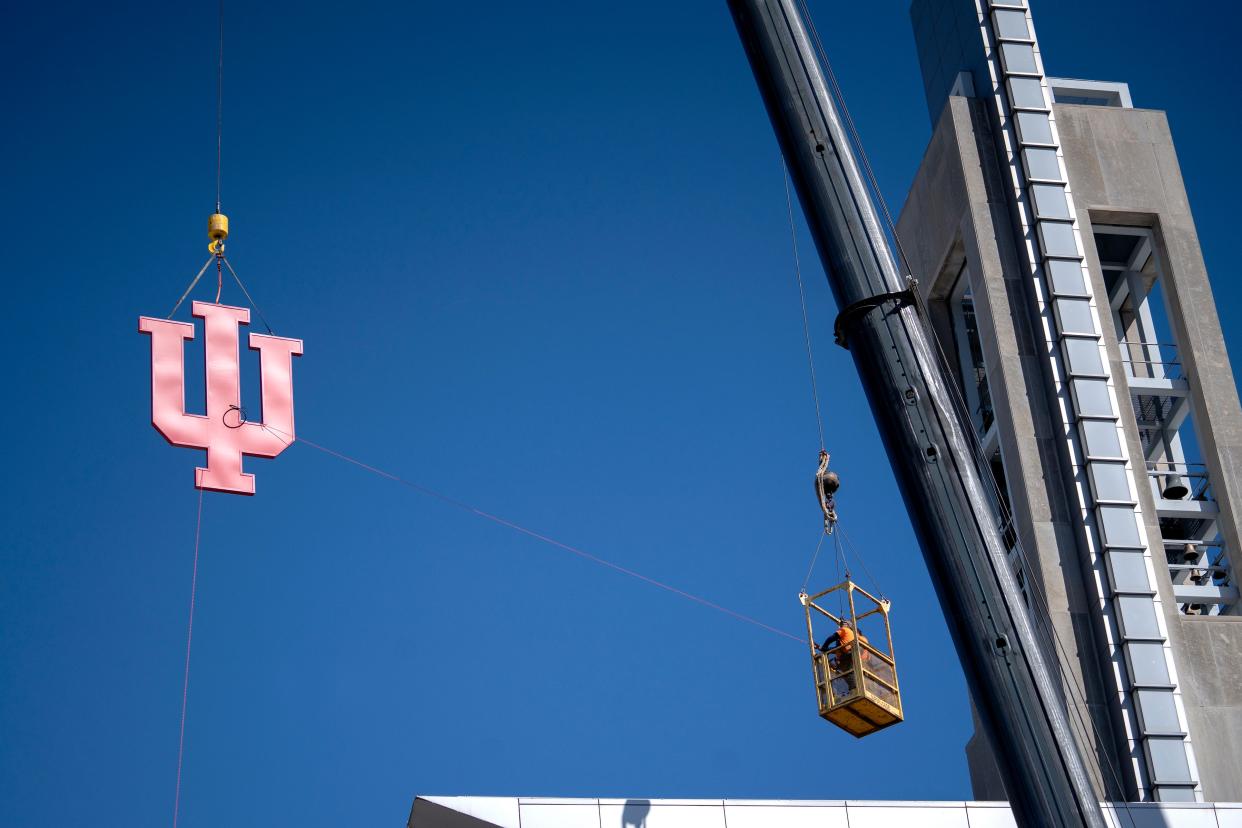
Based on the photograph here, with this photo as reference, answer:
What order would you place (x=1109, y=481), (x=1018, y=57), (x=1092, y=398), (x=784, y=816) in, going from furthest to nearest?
(x=1018, y=57), (x=1092, y=398), (x=1109, y=481), (x=784, y=816)

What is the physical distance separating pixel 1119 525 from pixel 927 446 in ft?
51.5

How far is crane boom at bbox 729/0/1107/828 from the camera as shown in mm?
18578

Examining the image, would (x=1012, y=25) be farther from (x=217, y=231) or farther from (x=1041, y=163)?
(x=217, y=231)

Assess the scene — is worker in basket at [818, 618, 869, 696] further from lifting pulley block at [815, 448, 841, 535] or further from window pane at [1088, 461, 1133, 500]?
window pane at [1088, 461, 1133, 500]

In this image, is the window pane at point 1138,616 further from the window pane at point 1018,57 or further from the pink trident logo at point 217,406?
the pink trident logo at point 217,406

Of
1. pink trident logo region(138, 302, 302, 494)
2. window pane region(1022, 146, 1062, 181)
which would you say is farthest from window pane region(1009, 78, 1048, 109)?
pink trident logo region(138, 302, 302, 494)

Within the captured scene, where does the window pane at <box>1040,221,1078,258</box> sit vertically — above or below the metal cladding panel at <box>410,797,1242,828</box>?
above

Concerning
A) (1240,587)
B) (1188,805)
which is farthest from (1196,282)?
(1188,805)

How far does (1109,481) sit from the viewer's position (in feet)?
114

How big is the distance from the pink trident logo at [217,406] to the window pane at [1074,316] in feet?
60.4

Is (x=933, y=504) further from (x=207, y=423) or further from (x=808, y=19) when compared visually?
(x=207, y=423)

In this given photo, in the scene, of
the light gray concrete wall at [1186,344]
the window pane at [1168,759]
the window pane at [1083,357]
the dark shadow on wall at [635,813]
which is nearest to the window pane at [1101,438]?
the light gray concrete wall at [1186,344]

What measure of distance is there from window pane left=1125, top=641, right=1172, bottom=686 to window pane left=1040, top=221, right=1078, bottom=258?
8.10m

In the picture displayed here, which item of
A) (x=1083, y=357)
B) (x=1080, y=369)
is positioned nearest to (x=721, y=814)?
(x=1080, y=369)
